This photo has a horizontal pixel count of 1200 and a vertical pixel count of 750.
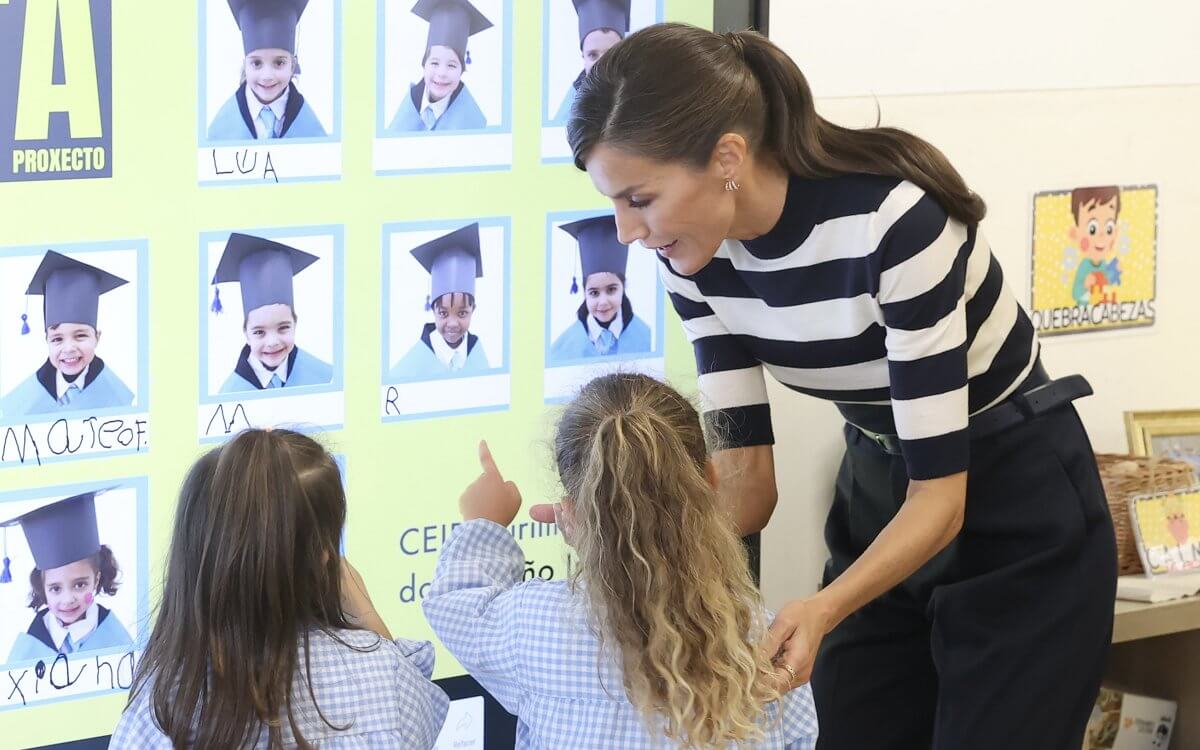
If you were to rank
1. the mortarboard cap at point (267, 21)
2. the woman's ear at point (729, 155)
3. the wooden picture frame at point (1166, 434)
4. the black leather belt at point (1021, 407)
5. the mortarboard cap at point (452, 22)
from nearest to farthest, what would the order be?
the woman's ear at point (729, 155) → the black leather belt at point (1021, 407) → the mortarboard cap at point (267, 21) → the mortarboard cap at point (452, 22) → the wooden picture frame at point (1166, 434)

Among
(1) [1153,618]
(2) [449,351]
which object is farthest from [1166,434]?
(2) [449,351]

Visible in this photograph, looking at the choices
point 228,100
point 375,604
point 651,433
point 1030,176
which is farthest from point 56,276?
point 1030,176

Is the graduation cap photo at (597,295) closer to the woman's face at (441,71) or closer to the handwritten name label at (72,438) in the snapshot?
the woman's face at (441,71)

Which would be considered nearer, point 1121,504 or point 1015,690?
point 1015,690

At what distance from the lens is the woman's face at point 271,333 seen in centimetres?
194

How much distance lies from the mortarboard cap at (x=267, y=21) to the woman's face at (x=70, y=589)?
0.69 metres

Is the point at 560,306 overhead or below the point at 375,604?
overhead

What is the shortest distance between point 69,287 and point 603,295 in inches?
31.3

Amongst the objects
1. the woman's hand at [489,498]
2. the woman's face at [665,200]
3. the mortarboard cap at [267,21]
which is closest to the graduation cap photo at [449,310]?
the mortarboard cap at [267,21]

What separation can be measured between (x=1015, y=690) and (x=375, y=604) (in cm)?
89

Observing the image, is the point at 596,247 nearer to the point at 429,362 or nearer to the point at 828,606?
the point at 429,362

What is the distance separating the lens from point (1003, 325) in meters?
1.73

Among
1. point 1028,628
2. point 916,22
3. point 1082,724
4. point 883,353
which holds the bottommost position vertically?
point 1082,724

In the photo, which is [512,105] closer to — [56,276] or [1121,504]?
[56,276]
